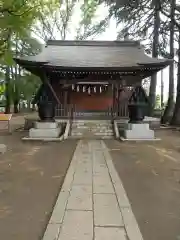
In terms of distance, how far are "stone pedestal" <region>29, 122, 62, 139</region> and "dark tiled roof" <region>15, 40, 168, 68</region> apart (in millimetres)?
3052

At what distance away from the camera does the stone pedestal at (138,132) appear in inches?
585

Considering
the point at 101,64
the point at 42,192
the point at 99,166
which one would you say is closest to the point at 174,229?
the point at 42,192

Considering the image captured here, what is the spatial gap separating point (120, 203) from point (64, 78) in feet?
48.5

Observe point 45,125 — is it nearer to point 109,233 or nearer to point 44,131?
point 44,131

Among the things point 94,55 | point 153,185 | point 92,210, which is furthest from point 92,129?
point 92,210

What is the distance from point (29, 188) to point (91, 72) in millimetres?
12095

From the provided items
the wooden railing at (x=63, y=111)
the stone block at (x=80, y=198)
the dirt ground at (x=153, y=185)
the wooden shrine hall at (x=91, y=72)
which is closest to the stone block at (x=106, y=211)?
the stone block at (x=80, y=198)

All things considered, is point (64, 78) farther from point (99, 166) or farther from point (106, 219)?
point (106, 219)

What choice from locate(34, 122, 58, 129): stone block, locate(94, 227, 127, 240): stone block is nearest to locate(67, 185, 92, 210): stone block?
locate(94, 227, 127, 240): stone block

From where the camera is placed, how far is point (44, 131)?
15047mm

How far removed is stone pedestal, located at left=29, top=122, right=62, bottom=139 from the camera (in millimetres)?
14961

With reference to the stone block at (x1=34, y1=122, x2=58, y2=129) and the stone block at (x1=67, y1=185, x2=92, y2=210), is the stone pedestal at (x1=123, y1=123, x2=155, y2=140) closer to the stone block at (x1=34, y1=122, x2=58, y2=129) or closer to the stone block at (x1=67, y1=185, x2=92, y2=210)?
the stone block at (x1=34, y1=122, x2=58, y2=129)

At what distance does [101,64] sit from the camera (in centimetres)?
1761

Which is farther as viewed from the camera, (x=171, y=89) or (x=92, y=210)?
(x=171, y=89)
